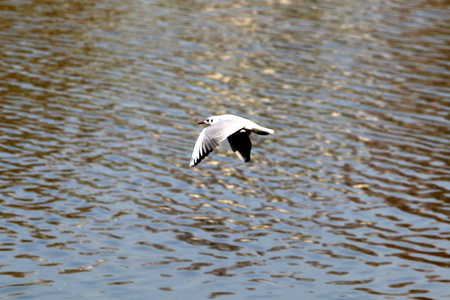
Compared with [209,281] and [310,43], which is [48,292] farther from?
[310,43]

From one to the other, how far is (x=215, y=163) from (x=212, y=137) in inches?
286

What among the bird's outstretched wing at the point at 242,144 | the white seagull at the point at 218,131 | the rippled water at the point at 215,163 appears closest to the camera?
the white seagull at the point at 218,131

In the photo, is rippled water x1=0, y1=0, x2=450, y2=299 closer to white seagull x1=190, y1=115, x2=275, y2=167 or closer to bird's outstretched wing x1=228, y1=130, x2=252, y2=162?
bird's outstretched wing x1=228, y1=130, x2=252, y2=162

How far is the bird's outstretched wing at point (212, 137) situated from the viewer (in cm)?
1053

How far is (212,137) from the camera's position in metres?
10.8

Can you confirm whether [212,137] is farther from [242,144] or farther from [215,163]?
[215,163]

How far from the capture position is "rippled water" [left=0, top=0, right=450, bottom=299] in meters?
12.9

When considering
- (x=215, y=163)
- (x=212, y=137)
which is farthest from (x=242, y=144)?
(x=215, y=163)

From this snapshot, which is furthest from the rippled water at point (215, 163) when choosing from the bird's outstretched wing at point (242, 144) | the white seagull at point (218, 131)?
the white seagull at point (218, 131)

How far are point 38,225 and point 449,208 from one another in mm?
8028

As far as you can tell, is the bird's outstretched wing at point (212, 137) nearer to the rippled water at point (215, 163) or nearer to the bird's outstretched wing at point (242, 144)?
the bird's outstretched wing at point (242, 144)

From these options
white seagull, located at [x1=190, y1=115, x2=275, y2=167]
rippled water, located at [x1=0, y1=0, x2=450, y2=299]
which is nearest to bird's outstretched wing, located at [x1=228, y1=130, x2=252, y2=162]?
white seagull, located at [x1=190, y1=115, x2=275, y2=167]

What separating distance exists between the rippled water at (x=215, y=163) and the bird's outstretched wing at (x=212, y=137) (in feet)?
8.65

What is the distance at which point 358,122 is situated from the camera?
21156 millimetres
